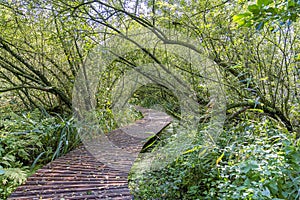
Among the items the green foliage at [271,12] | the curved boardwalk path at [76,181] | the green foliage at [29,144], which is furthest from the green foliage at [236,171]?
the green foliage at [29,144]

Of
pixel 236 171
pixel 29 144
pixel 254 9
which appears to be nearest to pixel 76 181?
pixel 29 144

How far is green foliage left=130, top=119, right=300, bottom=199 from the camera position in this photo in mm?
1427

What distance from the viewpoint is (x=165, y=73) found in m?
4.17

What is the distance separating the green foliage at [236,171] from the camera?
4.68ft

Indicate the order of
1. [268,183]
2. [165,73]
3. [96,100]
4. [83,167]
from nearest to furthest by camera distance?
[268,183]
[83,167]
[165,73]
[96,100]

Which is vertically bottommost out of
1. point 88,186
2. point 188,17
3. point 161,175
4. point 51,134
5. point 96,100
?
point 161,175

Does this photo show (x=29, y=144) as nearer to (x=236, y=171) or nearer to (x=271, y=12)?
(x=236, y=171)

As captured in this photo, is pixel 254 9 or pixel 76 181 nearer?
pixel 254 9

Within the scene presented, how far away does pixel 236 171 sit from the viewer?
1.62 metres

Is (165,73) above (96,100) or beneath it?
above

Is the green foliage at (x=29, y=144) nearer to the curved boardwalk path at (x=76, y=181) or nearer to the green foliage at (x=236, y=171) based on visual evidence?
the curved boardwalk path at (x=76, y=181)

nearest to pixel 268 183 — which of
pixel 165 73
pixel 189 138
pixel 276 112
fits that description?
pixel 189 138

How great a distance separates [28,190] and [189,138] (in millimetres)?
1653

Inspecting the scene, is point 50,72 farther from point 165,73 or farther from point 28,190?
point 28,190
